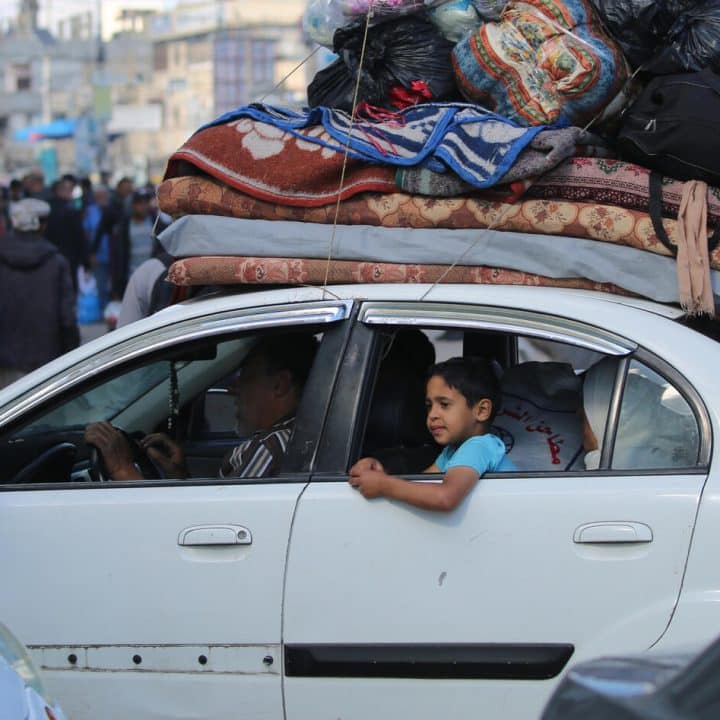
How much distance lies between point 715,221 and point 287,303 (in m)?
1.16

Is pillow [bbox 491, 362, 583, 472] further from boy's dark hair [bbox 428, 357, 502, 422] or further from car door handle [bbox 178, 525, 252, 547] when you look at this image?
car door handle [bbox 178, 525, 252, 547]

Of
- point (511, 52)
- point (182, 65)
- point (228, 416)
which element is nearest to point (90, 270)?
point (228, 416)

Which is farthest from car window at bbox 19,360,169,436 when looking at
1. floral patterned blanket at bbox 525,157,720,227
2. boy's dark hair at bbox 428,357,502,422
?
floral patterned blanket at bbox 525,157,720,227

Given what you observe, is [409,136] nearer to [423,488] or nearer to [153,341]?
[153,341]

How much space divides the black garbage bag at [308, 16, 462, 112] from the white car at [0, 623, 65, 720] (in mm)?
2121

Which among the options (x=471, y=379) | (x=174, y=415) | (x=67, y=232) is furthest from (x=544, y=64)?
(x=67, y=232)

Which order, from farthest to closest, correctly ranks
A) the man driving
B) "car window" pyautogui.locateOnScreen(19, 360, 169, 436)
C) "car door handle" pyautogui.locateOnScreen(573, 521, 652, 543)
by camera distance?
"car window" pyautogui.locateOnScreen(19, 360, 169, 436)
the man driving
"car door handle" pyautogui.locateOnScreen(573, 521, 652, 543)

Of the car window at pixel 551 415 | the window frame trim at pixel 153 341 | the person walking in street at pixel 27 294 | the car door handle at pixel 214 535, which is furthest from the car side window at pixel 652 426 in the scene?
the person walking in street at pixel 27 294

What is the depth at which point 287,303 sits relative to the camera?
3.38 m

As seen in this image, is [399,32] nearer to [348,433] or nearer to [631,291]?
[631,291]

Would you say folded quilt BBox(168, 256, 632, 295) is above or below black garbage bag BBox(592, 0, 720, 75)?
below

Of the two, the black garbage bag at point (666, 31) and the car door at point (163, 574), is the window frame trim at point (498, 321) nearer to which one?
the car door at point (163, 574)

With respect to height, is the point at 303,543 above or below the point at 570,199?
below

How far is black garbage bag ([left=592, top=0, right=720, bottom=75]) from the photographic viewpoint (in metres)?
3.69
